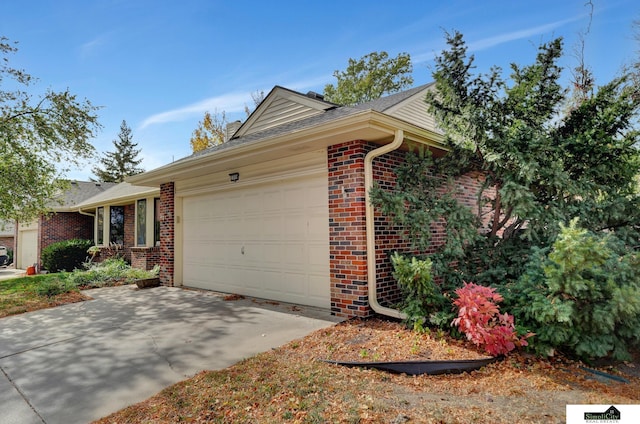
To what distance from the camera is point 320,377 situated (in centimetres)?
307

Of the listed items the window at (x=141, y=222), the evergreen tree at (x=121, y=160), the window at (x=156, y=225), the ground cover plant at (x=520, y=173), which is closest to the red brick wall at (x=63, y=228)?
the window at (x=141, y=222)

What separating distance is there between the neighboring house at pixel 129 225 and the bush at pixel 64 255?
0.68 metres

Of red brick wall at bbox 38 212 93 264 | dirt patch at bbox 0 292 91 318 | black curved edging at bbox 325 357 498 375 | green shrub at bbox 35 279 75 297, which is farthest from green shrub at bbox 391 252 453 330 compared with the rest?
red brick wall at bbox 38 212 93 264

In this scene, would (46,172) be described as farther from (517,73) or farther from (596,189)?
(596,189)

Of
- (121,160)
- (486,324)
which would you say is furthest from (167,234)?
(121,160)

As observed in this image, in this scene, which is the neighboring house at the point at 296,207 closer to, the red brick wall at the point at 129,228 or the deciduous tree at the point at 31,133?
the deciduous tree at the point at 31,133

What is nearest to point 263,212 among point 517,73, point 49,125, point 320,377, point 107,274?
point 320,377

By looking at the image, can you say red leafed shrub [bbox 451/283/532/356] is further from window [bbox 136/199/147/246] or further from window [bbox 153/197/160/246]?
window [bbox 136/199/147/246]

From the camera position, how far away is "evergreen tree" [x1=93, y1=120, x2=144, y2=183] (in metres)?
35.3

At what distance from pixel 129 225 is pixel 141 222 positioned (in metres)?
1.80

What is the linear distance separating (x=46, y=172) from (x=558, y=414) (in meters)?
14.4

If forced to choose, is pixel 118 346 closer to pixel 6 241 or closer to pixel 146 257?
pixel 146 257

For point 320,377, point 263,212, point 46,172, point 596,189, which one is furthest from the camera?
point 46,172

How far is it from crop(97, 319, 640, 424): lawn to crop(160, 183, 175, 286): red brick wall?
5.75 m
